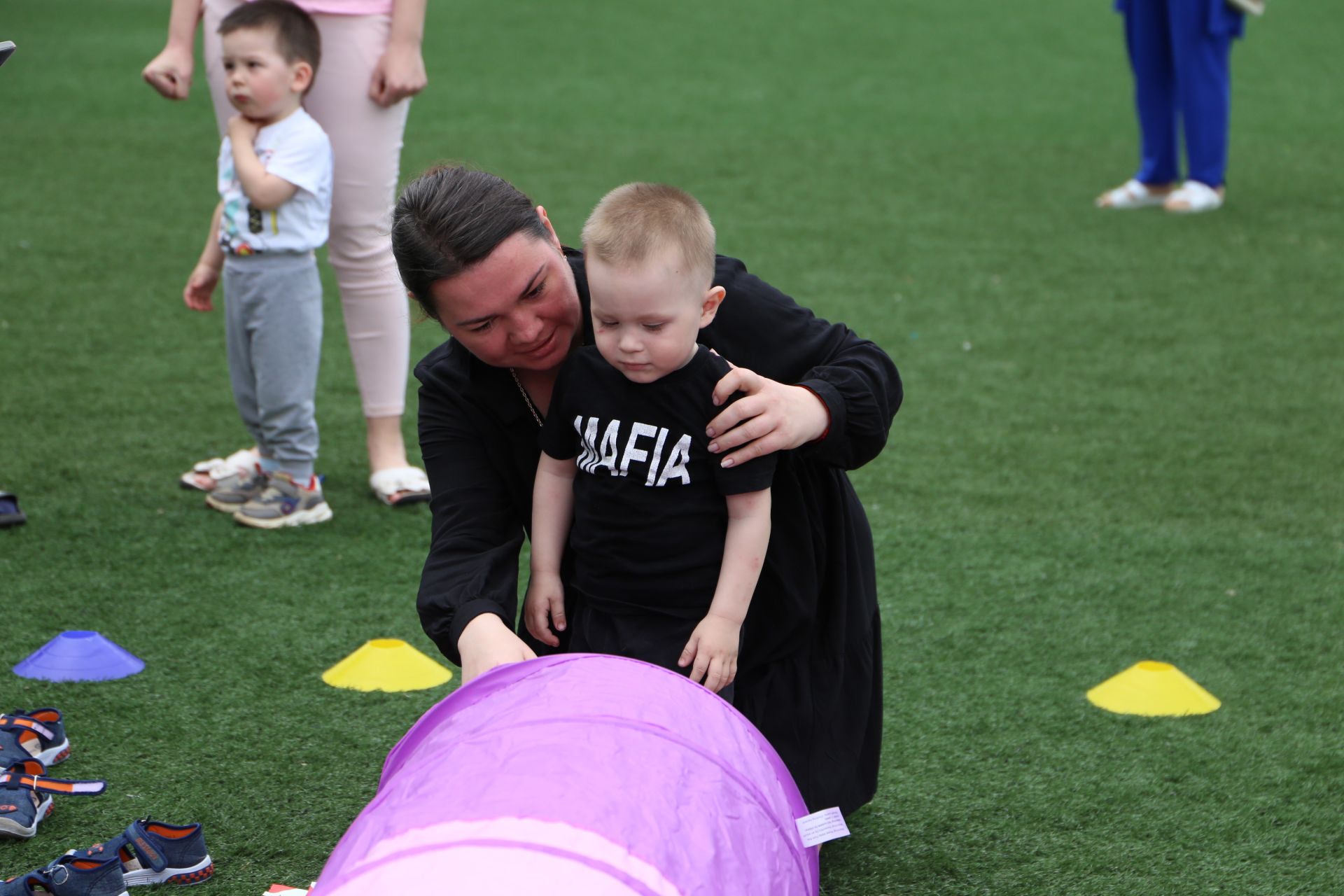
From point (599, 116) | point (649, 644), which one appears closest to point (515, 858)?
point (649, 644)

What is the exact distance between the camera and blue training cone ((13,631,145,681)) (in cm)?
265

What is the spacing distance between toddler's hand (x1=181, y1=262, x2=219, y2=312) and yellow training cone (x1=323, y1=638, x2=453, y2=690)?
1.22m

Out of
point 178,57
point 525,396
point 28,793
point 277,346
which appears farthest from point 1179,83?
point 28,793

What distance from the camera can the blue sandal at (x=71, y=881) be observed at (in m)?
1.90

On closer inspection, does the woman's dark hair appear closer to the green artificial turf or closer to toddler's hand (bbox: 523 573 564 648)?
toddler's hand (bbox: 523 573 564 648)

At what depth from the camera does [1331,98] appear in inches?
389

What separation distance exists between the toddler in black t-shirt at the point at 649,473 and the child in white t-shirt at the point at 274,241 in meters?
1.51

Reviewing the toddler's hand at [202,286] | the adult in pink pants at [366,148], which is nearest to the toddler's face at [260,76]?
the adult in pink pants at [366,148]

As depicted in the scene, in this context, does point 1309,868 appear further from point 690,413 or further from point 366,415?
point 366,415

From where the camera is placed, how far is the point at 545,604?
2066 mm

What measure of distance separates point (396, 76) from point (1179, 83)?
4680mm

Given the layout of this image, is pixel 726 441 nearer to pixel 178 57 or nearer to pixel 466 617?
pixel 466 617

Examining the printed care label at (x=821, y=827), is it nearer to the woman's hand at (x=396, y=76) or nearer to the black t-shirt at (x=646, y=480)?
the black t-shirt at (x=646, y=480)

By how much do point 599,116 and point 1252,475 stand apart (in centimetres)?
586
